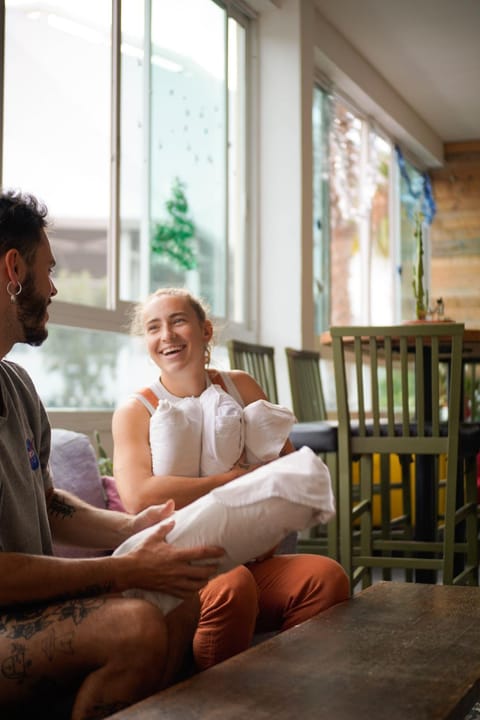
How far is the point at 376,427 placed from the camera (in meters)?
3.37

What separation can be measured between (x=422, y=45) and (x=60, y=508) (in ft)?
18.6

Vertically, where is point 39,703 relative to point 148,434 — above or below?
below

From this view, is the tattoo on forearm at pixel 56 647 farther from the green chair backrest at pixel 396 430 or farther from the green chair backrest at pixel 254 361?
the green chair backrest at pixel 254 361

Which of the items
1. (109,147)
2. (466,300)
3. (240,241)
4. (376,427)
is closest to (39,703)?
(376,427)

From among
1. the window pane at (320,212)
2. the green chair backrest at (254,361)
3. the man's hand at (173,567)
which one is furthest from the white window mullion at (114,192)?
the man's hand at (173,567)

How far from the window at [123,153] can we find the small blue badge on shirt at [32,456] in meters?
1.99

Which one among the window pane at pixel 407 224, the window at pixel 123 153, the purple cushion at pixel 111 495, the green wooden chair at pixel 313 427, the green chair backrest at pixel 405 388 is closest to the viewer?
the purple cushion at pixel 111 495

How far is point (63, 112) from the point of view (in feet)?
13.2

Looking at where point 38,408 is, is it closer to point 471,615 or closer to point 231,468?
point 231,468

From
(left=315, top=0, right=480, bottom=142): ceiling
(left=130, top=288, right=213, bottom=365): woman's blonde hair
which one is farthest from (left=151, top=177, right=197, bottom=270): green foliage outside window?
(left=130, top=288, right=213, bottom=365): woman's blonde hair

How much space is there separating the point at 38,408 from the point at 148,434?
0.41 meters

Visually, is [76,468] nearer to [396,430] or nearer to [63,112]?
[396,430]

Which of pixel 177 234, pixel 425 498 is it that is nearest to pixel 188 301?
pixel 425 498

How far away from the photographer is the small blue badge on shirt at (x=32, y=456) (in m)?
1.68
